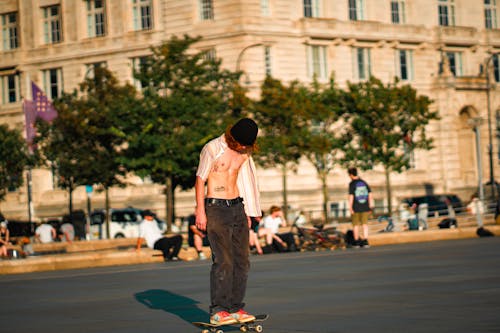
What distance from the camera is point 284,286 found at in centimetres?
1773

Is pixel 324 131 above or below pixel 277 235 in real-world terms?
above

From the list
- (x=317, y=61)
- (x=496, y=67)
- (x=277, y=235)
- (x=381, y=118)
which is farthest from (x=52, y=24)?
(x=277, y=235)

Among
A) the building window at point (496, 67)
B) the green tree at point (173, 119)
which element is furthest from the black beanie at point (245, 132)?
the building window at point (496, 67)

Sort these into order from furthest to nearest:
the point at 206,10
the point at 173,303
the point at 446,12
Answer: the point at 446,12 → the point at 206,10 → the point at 173,303

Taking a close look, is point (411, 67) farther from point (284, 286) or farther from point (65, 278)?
point (284, 286)

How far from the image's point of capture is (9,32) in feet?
244

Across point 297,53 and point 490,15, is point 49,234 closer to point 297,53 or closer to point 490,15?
point 297,53

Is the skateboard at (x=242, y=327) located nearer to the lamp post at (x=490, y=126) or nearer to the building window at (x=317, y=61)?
the lamp post at (x=490, y=126)

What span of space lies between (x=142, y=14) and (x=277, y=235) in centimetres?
3770

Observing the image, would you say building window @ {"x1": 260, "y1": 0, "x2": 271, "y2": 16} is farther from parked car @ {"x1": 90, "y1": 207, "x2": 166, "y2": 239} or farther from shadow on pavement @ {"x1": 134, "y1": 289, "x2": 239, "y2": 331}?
shadow on pavement @ {"x1": 134, "y1": 289, "x2": 239, "y2": 331}

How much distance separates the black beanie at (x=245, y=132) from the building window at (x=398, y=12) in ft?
200

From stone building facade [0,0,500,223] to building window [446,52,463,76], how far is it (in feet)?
0.28

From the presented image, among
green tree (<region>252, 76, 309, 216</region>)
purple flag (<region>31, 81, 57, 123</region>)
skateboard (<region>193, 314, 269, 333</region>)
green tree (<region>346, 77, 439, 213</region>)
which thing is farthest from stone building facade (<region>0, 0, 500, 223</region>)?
skateboard (<region>193, 314, 269, 333</region>)

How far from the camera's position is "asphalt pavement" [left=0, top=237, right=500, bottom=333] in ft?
40.2
